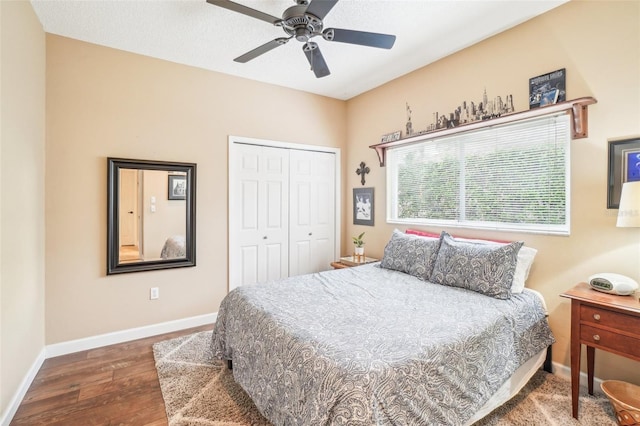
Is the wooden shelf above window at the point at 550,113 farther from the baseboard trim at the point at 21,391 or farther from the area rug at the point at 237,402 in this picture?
the baseboard trim at the point at 21,391

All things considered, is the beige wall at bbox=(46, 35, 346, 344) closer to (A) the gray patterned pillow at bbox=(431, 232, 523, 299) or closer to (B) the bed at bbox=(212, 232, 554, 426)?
(B) the bed at bbox=(212, 232, 554, 426)

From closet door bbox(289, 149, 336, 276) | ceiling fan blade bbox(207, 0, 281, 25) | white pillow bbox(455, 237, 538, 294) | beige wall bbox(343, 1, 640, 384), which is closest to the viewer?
ceiling fan blade bbox(207, 0, 281, 25)

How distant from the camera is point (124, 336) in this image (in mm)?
3061

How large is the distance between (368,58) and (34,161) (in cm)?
308

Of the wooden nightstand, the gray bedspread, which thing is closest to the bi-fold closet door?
the gray bedspread

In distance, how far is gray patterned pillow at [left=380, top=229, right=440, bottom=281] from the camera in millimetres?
2758

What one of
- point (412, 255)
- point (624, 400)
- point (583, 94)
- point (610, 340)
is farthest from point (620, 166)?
point (412, 255)

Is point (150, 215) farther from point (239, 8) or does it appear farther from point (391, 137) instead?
point (391, 137)

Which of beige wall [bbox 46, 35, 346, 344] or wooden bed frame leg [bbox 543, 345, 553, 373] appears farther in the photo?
beige wall [bbox 46, 35, 346, 344]

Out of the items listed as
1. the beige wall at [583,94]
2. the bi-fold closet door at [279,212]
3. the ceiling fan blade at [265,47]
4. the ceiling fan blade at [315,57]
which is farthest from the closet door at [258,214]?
the beige wall at [583,94]

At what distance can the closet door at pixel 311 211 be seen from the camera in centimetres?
413

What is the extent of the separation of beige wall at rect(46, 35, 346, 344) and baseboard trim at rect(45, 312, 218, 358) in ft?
0.17

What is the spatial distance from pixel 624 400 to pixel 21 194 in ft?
13.5

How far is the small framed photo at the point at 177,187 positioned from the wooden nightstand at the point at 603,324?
11.1 feet
